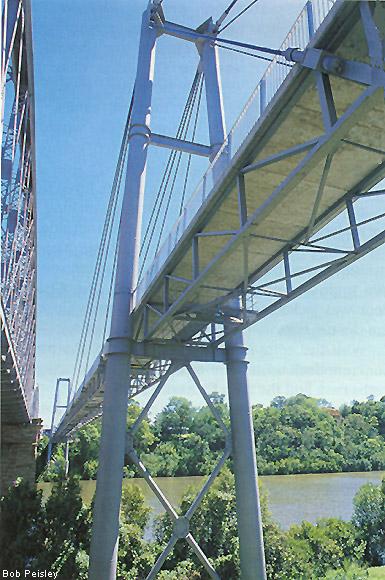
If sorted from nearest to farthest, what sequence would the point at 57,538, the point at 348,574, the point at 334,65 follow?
the point at 334,65
the point at 57,538
the point at 348,574

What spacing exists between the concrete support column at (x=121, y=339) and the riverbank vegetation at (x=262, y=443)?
35.0 meters

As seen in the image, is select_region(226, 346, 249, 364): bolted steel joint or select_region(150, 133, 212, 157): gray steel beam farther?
select_region(150, 133, 212, 157): gray steel beam

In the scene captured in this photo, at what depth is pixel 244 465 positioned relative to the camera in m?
10.9

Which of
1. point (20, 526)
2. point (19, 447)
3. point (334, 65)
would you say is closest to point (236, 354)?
point (20, 526)

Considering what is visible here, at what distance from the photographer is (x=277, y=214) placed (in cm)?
771

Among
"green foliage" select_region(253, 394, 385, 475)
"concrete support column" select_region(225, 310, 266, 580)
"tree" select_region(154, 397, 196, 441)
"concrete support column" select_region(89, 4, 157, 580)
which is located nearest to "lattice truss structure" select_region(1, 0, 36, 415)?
"concrete support column" select_region(89, 4, 157, 580)

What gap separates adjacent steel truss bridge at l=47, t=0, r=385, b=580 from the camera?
15.3ft

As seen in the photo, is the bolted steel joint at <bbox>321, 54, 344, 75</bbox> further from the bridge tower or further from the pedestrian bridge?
the bridge tower

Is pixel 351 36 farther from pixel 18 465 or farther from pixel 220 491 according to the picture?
pixel 18 465

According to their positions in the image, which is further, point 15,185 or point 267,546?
point 267,546

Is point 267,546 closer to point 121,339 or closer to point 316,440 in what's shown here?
point 121,339

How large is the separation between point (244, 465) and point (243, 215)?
22.9 feet

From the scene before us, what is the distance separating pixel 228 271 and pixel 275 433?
57.5 metres

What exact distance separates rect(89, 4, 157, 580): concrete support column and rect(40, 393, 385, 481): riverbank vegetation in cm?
3501
